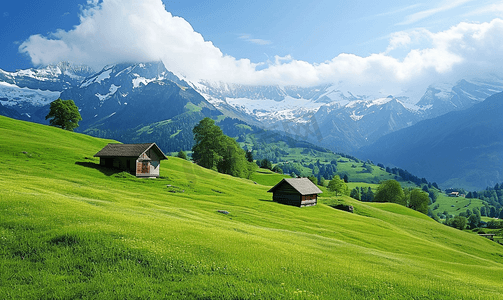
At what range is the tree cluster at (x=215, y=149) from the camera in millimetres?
113250

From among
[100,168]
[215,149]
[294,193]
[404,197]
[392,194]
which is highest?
[215,149]

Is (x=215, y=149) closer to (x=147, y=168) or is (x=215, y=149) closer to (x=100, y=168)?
(x=147, y=168)

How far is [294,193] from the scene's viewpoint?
8212 centimetres

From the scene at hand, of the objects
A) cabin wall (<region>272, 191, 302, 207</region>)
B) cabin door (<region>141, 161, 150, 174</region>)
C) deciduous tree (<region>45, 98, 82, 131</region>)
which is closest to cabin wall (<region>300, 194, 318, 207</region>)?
cabin wall (<region>272, 191, 302, 207</region>)

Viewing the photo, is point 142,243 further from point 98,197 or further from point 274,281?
point 98,197

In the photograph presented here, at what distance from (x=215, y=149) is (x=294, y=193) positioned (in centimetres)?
4408

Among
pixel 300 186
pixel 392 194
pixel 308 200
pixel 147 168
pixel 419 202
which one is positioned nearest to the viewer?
pixel 147 168

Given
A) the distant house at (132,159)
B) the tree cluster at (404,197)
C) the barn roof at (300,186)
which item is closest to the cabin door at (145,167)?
the distant house at (132,159)

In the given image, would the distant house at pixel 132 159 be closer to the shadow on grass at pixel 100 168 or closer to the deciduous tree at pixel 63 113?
the shadow on grass at pixel 100 168

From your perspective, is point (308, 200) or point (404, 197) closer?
point (308, 200)

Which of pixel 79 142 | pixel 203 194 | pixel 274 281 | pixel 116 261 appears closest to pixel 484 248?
pixel 203 194

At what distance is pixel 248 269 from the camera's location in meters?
15.3

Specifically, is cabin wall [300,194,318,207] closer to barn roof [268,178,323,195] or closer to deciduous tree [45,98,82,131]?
barn roof [268,178,323,195]

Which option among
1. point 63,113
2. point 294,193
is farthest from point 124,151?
point 63,113
